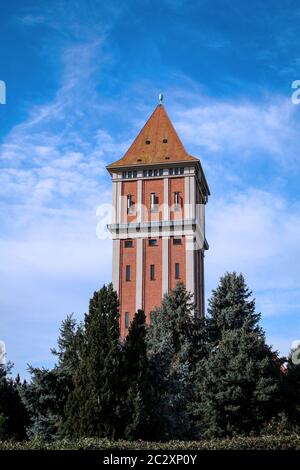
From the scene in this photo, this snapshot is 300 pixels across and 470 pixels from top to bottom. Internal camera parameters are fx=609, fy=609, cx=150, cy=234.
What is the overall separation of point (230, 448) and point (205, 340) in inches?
644

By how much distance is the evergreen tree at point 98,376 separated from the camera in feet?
55.8

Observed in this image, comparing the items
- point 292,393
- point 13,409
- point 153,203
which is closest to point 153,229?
point 153,203

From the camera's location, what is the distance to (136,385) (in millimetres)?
17781

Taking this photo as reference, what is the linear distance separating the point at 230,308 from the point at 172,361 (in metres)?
4.88

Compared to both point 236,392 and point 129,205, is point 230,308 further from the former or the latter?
point 129,205

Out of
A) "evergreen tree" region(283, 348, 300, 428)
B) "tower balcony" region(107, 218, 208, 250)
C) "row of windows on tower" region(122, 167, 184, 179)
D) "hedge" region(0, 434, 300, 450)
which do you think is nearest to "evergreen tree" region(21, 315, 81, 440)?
"hedge" region(0, 434, 300, 450)

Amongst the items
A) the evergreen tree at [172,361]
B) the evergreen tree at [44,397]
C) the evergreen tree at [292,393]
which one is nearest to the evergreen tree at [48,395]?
the evergreen tree at [44,397]

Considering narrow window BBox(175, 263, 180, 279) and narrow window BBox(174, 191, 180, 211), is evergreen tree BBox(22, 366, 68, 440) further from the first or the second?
narrow window BBox(174, 191, 180, 211)

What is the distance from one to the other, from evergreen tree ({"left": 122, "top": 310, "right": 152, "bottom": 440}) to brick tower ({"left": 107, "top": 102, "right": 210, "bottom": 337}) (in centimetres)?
2430

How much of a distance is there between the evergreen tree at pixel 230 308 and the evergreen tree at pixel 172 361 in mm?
1034

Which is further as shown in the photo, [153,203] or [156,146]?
[156,146]

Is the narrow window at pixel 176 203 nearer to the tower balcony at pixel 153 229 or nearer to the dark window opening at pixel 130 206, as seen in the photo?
the tower balcony at pixel 153 229

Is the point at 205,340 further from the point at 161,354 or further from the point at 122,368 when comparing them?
the point at 122,368
